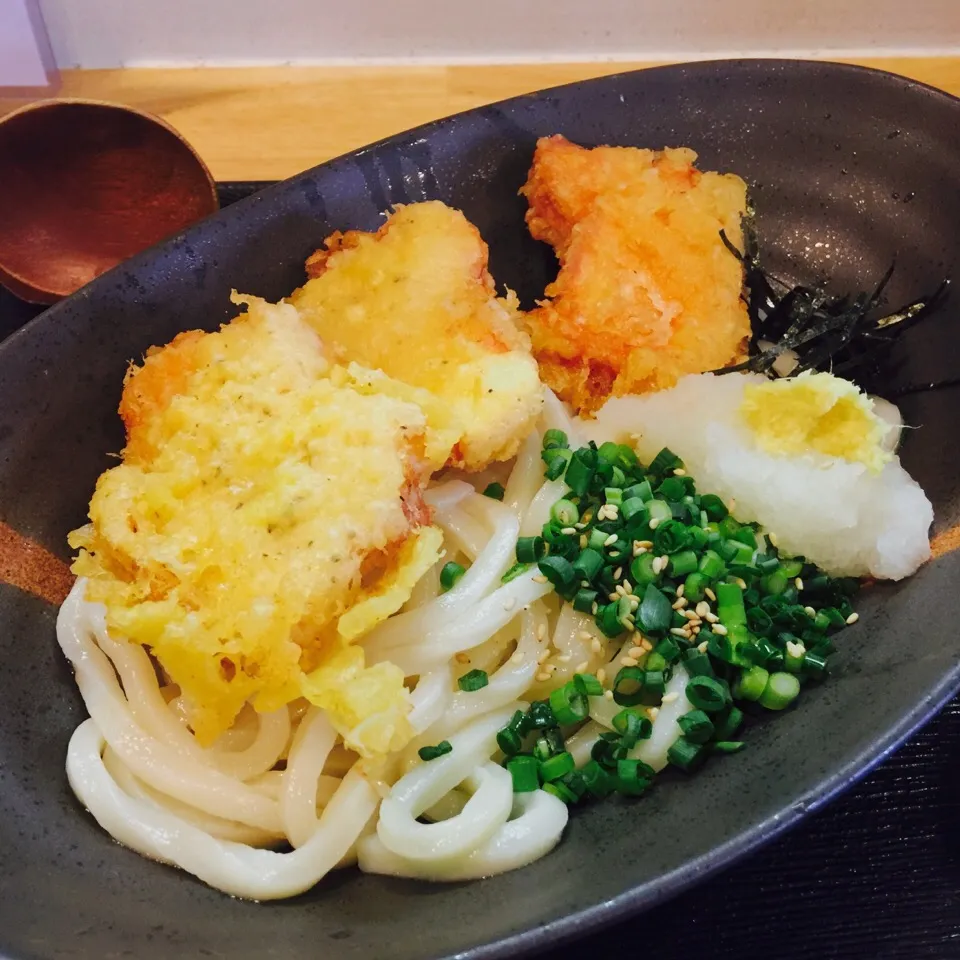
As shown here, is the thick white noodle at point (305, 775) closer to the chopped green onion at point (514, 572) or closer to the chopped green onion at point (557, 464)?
the chopped green onion at point (514, 572)

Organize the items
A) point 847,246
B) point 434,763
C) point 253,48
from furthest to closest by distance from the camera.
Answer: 1. point 253,48
2. point 847,246
3. point 434,763

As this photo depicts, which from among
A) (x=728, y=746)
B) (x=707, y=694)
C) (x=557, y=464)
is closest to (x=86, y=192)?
(x=557, y=464)

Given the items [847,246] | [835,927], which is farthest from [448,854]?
[847,246]

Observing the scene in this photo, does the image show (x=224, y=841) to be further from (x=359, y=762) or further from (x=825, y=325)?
(x=825, y=325)

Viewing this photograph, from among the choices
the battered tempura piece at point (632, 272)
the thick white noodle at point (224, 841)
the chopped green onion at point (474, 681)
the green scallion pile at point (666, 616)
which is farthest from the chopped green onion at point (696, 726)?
the battered tempura piece at point (632, 272)

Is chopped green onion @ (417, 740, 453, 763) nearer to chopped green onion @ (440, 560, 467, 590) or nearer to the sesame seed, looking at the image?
chopped green onion @ (440, 560, 467, 590)

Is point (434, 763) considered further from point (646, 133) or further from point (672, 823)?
point (646, 133)
